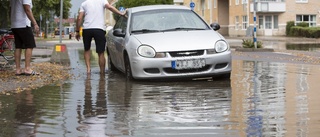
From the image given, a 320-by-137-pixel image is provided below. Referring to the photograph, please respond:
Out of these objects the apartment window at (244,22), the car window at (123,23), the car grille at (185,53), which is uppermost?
the car window at (123,23)

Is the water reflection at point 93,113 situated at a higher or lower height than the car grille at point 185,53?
lower

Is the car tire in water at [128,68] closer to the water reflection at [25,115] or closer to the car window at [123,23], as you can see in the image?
the car window at [123,23]

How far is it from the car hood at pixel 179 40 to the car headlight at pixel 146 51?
2.8 inches

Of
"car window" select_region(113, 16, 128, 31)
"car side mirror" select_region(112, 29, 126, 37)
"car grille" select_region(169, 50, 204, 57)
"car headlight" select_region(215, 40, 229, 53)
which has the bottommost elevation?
"car grille" select_region(169, 50, 204, 57)

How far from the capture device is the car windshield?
427 inches

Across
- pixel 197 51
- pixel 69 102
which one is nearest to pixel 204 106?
pixel 69 102

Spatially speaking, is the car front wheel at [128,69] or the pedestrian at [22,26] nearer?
the car front wheel at [128,69]

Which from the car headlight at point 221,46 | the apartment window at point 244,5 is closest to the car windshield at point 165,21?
the car headlight at point 221,46

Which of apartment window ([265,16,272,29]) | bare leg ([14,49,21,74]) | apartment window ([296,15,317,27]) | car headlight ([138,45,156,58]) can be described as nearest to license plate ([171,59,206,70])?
car headlight ([138,45,156,58])

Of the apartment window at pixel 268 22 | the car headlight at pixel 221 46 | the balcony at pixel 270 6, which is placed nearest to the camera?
the car headlight at pixel 221 46

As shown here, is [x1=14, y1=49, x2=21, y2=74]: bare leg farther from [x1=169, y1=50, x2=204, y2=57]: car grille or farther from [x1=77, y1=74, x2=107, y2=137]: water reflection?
[x1=169, y1=50, x2=204, y2=57]: car grille

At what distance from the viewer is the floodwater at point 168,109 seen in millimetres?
5449

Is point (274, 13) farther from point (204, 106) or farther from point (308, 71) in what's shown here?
point (204, 106)

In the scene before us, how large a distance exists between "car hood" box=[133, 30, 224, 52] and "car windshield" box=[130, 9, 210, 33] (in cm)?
37
